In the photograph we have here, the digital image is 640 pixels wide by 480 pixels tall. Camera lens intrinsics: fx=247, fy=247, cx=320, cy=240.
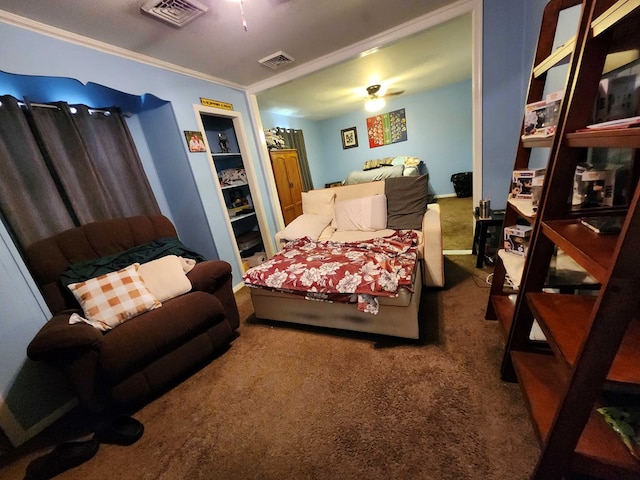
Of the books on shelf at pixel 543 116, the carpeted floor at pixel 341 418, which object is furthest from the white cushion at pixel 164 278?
the books on shelf at pixel 543 116

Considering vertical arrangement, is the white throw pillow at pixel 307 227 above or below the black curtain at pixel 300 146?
below

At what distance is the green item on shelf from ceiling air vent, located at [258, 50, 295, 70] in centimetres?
304

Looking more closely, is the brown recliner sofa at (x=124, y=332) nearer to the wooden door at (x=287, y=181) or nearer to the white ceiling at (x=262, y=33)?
the white ceiling at (x=262, y=33)

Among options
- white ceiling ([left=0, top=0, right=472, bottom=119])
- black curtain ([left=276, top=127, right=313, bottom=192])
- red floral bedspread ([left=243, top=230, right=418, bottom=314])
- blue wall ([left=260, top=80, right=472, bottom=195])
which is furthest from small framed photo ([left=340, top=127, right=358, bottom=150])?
red floral bedspread ([left=243, top=230, right=418, bottom=314])

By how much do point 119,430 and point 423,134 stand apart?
6.39 m

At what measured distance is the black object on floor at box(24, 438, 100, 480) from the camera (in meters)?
1.18

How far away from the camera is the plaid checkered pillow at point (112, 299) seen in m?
1.46

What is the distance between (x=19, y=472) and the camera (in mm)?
1235

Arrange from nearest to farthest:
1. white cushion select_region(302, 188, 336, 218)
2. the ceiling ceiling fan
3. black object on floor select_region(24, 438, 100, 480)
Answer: black object on floor select_region(24, 438, 100, 480) < white cushion select_region(302, 188, 336, 218) < the ceiling ceiling fan

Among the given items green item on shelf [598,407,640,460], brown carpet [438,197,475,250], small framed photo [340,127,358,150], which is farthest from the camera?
small framed photo [340,127,358,150]

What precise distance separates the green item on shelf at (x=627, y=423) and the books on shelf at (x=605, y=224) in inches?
22.0

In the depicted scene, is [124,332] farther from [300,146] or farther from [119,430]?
[300,146]

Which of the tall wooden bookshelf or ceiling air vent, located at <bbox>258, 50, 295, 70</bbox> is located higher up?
ceiling air vent, located at <bbox>258, 50, 295, 70</bbox>

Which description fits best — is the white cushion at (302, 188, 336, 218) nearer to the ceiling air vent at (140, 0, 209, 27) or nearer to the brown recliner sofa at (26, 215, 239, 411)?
the brown recliner sofa at (26, 215, 239, 411)
